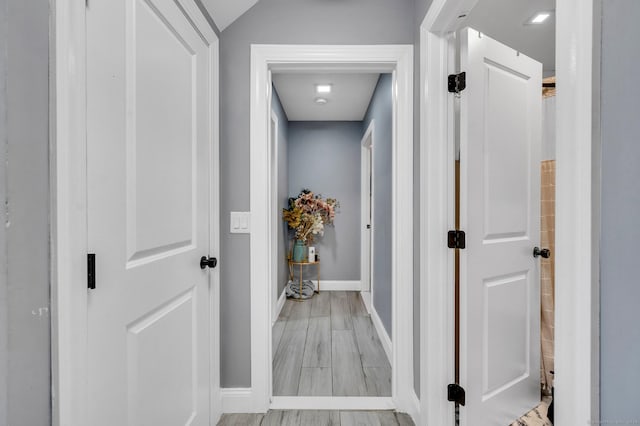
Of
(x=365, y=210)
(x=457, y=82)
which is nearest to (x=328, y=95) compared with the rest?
(x=365, y=210)

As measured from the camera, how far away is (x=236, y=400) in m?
1.84

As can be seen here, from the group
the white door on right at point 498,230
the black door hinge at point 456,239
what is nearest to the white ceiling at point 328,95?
the white door on right at point 498,230

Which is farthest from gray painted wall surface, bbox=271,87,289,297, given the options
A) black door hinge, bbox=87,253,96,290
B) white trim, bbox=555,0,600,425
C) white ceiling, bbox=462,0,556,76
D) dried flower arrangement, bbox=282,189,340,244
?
white trim, bbox=555,0,600,425

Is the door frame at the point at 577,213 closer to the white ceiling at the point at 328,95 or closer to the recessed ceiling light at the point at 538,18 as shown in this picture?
the recessed ceiling light at the point at 538,18

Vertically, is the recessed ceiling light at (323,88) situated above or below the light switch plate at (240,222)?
above

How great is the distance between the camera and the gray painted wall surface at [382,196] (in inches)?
106

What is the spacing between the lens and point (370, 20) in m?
1.83

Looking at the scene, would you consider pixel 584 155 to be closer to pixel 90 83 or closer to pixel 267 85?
pixel 90 83

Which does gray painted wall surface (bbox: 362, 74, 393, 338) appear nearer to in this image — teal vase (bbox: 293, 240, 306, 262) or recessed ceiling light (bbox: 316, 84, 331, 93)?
recessed ceiling light (bbox: 316, 84, 331, 93)

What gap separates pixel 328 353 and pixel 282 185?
7.13 ft

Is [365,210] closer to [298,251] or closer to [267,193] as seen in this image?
[298,251]

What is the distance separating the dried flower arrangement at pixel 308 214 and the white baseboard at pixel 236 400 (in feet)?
8.12
